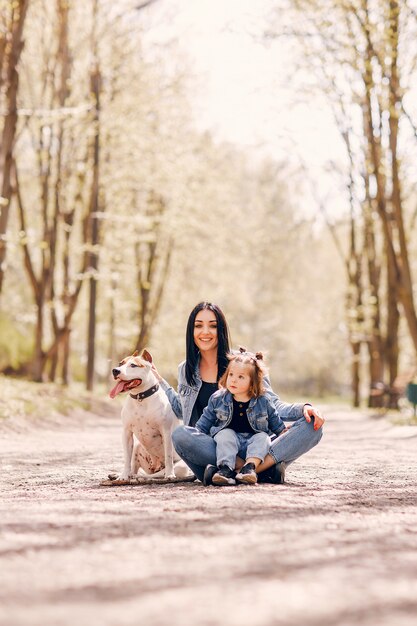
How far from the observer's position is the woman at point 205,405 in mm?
7676

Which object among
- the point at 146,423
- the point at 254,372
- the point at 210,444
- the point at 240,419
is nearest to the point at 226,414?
the point at 240,419

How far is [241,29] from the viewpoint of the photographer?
2094 cm

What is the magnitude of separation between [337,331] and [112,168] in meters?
29.2

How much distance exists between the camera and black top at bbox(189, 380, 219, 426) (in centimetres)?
838

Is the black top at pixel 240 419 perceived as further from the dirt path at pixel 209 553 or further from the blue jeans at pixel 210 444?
the dirt path at pixel 209 553

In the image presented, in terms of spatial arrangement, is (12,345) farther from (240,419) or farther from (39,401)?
(240,419)

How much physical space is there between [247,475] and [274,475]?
468 millimetres

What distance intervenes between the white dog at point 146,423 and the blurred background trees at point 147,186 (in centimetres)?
1005

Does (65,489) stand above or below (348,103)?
below

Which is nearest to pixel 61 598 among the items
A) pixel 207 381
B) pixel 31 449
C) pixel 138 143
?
pixel 207 381

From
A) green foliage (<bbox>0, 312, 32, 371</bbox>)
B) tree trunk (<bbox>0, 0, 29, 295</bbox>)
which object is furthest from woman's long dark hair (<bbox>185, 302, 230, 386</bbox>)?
green foliage (<bbox>0, 312, 32, 371</bbox>)

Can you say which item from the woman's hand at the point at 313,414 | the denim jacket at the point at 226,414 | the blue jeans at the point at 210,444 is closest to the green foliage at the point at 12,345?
the denim jacket at the point at 226,414

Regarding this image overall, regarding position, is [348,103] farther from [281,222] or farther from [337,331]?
[337,331]

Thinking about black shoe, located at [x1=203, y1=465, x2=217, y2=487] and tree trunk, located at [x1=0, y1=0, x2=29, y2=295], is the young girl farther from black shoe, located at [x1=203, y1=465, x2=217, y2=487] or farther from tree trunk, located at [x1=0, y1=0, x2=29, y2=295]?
tree trunk, located at [x1=0, y1=0, x2=29, y2=295]
